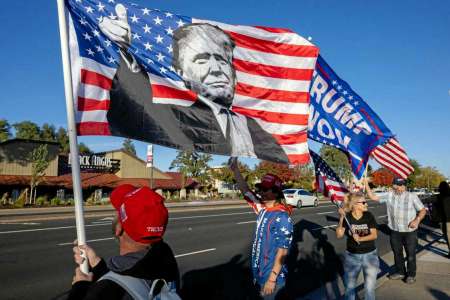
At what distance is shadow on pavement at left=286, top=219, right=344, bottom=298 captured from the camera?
7.46m

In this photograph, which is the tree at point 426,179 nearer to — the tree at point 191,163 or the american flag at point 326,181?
the tree at point 191,163

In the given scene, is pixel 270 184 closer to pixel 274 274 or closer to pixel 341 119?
pixel 274 274

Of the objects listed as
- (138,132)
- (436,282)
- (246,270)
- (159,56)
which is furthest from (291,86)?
(246,270)

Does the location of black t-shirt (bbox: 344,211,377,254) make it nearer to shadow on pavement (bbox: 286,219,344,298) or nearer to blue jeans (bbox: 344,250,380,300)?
blue jeans (bbox: 344,250,380,300)

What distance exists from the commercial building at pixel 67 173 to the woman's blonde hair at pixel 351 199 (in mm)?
30933

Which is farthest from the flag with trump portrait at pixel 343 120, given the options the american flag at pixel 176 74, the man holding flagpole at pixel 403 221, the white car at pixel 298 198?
the white car at pixel 298 198

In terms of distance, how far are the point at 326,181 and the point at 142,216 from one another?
3.41 meters

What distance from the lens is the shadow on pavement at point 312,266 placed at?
24.5 ft

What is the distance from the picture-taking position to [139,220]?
6.16 ft

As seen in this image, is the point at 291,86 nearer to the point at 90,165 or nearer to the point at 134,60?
the point at 134,60

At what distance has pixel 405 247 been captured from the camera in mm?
7480

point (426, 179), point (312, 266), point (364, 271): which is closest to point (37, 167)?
point (312, 266)

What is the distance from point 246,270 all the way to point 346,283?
388 centimetres

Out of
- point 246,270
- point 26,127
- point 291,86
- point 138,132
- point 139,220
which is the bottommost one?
point 246,270
